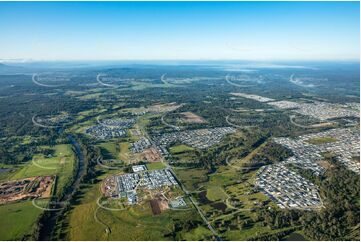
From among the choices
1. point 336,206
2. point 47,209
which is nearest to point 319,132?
point 336,206

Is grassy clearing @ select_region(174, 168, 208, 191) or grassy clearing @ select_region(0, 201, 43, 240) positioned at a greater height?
grassy clearing @ select_region(174, 168, 208, 191)

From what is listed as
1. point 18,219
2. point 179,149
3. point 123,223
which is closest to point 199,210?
point 123,223

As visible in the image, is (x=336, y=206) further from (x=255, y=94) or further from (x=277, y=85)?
(x=277, y=85)

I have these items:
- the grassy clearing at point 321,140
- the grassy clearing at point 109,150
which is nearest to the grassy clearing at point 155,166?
the grassy clearing at point 109,150

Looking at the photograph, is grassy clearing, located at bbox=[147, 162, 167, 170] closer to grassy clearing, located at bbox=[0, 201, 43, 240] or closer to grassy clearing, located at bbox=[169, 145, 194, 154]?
grassy clearing, located at bbox=[169, 145, 194, 154]

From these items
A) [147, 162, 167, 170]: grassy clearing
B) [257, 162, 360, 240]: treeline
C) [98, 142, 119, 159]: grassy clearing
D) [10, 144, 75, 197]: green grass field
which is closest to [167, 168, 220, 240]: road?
[147, 162, 167, 170]: grassy clearing

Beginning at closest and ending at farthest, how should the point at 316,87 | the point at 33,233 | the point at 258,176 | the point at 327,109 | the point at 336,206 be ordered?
the point at 33,233, the point at 336,206, the point at 258,176, the point at 327,109, the point at 316,87

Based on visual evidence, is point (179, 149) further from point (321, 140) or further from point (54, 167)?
point (321, 140)

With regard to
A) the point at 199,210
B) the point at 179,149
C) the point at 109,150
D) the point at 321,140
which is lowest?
the point at 109,150
